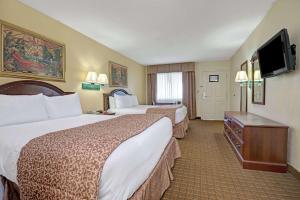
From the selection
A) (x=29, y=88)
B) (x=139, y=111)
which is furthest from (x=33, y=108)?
(x=139, y=111)

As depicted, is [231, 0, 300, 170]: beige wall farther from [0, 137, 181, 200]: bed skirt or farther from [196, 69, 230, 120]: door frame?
[196, 69, 230, 120]: door frame

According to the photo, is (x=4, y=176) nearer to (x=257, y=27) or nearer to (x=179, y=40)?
(x=179, y=40)

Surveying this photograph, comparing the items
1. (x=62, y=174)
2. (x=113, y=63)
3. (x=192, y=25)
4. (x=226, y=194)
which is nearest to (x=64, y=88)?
(x=113, y=63)

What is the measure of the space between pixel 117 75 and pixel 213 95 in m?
4.13

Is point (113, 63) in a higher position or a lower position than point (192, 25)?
lower

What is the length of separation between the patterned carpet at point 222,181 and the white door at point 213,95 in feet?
13.9

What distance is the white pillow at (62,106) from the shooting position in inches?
101

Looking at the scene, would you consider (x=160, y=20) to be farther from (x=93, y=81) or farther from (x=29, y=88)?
(x=29, y=88)

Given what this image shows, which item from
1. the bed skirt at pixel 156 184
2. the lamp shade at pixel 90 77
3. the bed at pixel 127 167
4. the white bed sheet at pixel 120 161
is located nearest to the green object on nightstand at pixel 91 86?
the lamp shade at pixel 90 77

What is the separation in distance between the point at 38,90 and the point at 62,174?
2.13 metres

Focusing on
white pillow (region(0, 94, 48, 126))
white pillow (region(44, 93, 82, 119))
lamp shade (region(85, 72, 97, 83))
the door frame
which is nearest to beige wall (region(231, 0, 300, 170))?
white pillow (region(44, 93, 82, 119))

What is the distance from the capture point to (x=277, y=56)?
2.44 meters

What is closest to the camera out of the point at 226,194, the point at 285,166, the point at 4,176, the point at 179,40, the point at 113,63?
the point at 4,176

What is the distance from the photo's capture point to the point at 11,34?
235 centimetres
